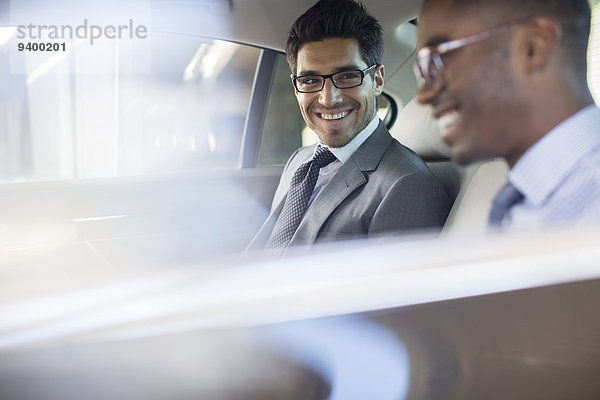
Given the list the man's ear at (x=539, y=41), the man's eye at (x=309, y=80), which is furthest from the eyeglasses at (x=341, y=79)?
the man's ear at (x=539, y=41)

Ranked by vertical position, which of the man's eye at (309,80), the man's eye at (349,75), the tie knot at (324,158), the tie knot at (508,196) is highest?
the man's eye at (349,75)

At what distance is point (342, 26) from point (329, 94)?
20cm

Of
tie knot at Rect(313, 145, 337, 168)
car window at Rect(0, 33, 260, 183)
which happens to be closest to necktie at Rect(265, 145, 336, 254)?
tie knot at Rect(313, 145, 337, 168)

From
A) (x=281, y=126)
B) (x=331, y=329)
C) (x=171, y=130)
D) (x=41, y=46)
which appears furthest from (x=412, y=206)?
(x=171, y=130)

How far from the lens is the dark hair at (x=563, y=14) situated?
2.93 feet

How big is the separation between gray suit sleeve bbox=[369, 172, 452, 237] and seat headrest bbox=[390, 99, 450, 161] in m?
0.16

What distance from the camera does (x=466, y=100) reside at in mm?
951

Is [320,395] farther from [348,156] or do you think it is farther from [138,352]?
[348,156]

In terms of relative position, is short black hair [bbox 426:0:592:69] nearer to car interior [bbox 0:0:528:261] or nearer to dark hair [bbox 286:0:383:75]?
car interior [bbox 0:0:528:261]

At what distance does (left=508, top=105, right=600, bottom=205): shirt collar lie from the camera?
88 cm

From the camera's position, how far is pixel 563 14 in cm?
90

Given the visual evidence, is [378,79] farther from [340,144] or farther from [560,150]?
[560,150]

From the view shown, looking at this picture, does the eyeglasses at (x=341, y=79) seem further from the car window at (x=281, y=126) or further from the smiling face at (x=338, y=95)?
the car window at (x=281, y=126)

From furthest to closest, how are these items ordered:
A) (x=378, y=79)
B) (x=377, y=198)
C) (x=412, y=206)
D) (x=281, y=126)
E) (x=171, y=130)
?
(x=171, y=130)
(x=281, y=126)
(x=378, y=79)
(x=377, y=198)
(x=412, y=206)
